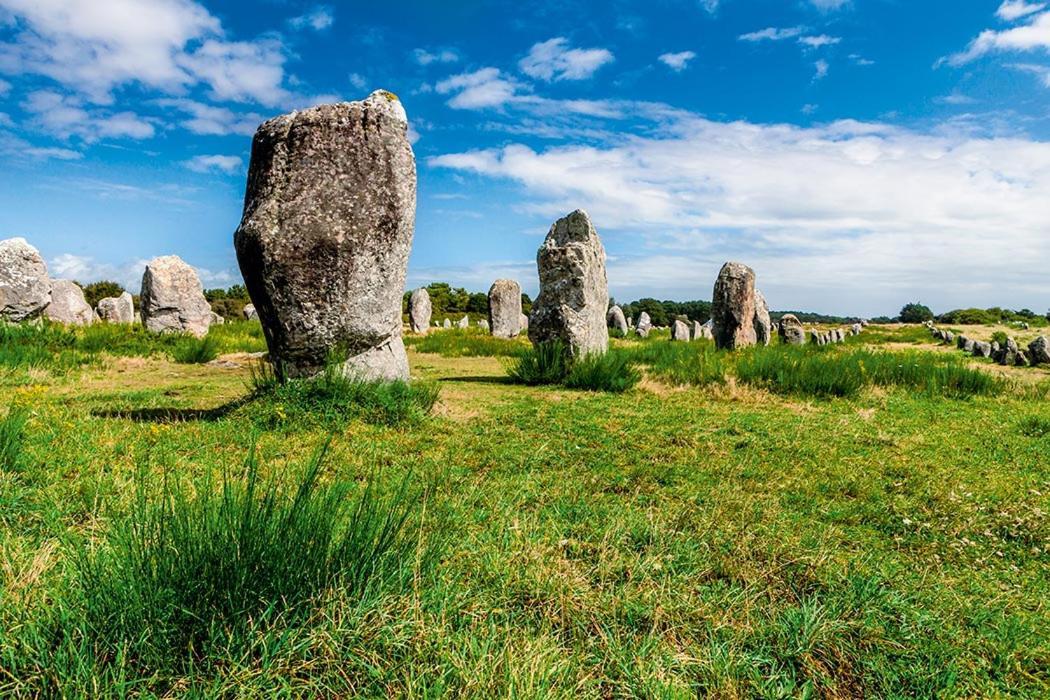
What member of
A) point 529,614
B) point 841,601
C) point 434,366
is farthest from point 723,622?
point 434,366

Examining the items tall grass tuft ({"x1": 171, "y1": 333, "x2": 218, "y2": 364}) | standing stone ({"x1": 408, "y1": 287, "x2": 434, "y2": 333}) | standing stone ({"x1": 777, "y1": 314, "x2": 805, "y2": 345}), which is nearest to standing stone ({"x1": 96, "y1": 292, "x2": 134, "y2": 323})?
standing stone ({"x1": 408, "y1": 287, "x2": 434, "y2": 333})

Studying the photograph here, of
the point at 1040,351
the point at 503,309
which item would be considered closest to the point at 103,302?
the point at 503,309

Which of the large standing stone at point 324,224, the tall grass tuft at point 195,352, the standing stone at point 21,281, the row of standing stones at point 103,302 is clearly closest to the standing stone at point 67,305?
the row of standing stones at point 103,302

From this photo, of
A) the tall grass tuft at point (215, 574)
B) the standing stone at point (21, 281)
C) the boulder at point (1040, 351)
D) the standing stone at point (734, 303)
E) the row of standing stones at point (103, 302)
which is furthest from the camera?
the standing stone at point (734, 303)

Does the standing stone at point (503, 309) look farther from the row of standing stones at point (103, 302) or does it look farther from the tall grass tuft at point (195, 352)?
the tall grass tuft at point (195, 352)

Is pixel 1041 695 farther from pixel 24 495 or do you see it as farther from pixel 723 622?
pixel 24 495

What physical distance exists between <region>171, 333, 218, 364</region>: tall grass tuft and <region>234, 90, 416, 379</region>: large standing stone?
604cm

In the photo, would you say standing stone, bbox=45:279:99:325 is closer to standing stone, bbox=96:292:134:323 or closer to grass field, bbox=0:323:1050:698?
standing stone, bbox=96:292:134:323

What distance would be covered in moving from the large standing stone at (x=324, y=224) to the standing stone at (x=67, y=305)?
1704 cm

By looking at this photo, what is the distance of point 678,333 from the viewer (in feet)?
81.8

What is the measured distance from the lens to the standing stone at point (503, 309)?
2348cm

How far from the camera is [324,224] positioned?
6262mm

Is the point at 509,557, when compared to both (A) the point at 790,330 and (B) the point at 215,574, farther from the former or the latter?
(A) the point at 790,330

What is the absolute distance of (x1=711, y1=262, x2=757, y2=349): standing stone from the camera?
53.6 feet
